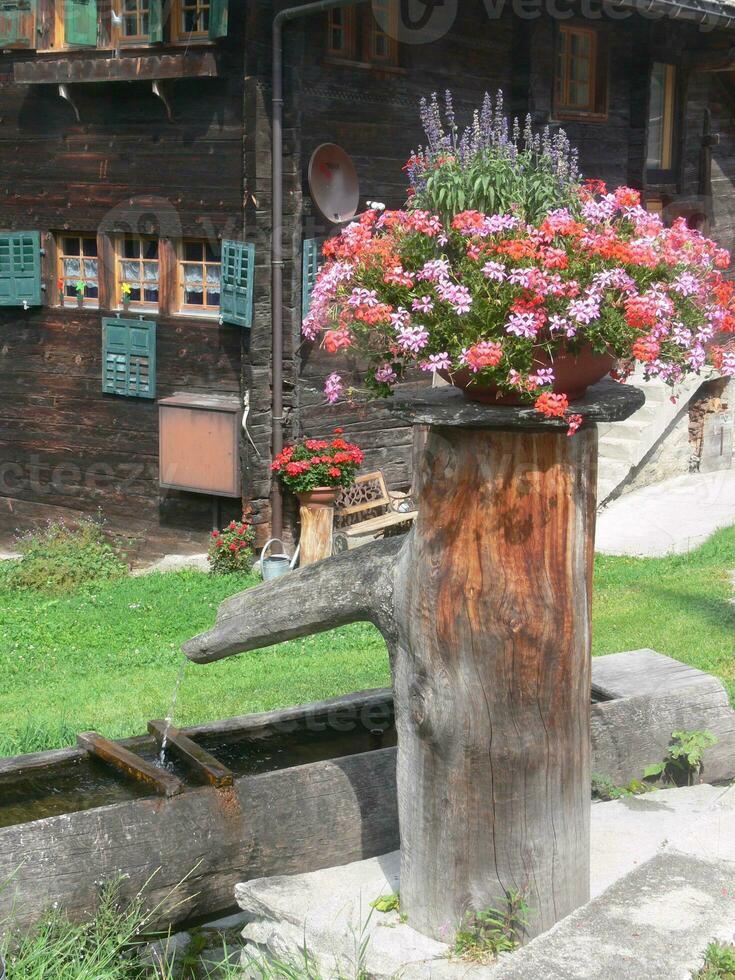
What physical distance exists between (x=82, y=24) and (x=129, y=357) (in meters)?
3.02

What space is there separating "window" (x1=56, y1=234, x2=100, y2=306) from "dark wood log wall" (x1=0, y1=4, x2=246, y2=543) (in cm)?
13

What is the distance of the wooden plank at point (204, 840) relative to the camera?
3.88 meters

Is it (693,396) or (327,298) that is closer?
(327,298)

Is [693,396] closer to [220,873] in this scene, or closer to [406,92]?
[406,92]

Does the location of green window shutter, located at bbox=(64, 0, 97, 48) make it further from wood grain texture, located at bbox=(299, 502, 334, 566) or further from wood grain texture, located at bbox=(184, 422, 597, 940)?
wood grain texture, located at bbox=(184, 422, 597, 940)

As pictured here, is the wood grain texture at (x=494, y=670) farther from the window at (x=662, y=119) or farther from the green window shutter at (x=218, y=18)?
the window at (x=662, y=119)

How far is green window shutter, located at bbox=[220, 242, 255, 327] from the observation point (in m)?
10.6

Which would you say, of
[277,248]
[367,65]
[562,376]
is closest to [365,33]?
[367,65]

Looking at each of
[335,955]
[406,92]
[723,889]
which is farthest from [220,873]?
[406,92]

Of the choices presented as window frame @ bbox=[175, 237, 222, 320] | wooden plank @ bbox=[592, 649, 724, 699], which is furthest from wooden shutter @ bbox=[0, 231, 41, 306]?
wooden plank @ bbox=[592, 649, 724, 699]

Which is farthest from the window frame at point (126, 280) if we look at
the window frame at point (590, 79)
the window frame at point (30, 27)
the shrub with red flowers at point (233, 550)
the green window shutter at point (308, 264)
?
the window frame at point (590, 79)

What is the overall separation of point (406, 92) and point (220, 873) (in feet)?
28.3

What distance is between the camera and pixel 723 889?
338cm

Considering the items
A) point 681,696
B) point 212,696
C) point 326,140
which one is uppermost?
point 326,140
